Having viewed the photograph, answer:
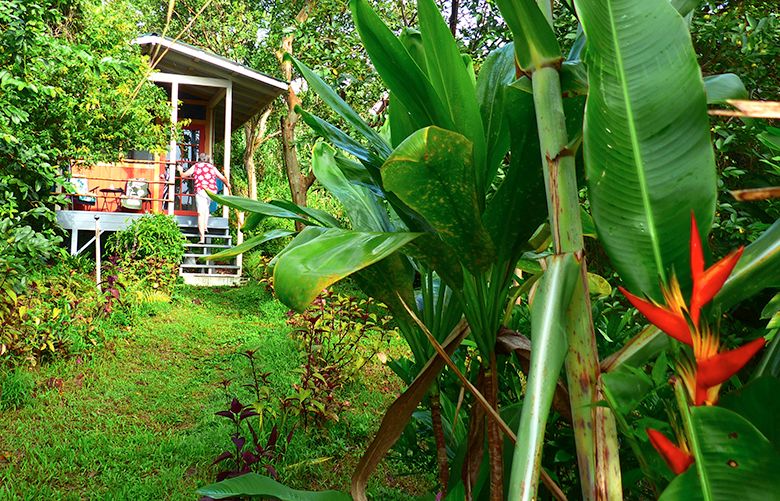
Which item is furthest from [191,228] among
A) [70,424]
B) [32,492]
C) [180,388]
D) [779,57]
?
[779,57]

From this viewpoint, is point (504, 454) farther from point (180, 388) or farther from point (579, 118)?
point (180, 388)

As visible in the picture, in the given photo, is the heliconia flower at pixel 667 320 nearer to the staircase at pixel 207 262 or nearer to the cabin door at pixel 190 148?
the staircase at pixel 207 262

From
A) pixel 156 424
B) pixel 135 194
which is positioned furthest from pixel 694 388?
pixel 135 194

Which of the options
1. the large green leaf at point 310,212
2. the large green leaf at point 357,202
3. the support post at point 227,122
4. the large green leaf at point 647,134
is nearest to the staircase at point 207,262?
the support post at point 227,122

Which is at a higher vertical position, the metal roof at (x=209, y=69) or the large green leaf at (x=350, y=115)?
the metal roof at (x=209, y=69)

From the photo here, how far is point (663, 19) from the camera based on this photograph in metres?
0.71

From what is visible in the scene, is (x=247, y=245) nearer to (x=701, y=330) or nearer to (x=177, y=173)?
(x=701, y=330)

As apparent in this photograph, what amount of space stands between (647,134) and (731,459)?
38 centimetres

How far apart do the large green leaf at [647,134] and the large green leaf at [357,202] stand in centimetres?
70

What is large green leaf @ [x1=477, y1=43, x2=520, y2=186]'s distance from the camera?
1200 millimetres

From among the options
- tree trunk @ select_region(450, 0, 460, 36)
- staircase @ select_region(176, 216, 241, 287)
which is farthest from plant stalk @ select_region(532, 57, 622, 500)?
staircase @ select_region(176, 216, 241, 287)

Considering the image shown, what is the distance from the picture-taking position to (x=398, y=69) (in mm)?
999

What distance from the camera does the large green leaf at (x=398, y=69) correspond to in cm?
98

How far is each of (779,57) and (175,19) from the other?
18.6m
